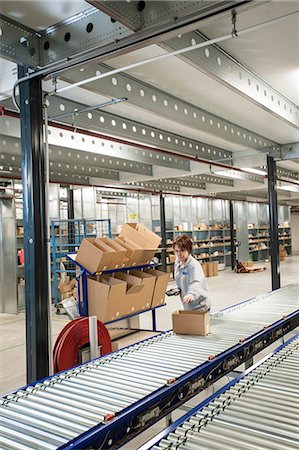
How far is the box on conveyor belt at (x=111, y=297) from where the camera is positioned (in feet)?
16.8

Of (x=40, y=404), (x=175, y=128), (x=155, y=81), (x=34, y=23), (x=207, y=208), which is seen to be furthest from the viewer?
(x=207, y=208)

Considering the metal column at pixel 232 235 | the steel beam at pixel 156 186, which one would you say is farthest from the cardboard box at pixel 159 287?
the metal column at pixel 232 235

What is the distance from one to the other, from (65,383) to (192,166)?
6632 mm

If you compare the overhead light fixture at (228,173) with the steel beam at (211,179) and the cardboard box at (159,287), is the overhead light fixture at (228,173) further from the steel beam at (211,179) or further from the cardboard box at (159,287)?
the cardboard box at (159,287)

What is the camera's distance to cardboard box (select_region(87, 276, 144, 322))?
5.12 m

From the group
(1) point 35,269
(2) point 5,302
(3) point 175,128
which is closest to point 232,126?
(3) point 175,128

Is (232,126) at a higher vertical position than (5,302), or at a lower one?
higher

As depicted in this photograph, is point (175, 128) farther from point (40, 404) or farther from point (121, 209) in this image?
point (121, 209)

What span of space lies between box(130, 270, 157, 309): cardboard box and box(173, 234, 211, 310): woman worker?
4.63ft

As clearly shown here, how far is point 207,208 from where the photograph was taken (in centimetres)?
1736

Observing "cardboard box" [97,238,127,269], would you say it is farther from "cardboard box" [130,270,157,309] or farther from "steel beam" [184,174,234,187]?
"steel beam" [184,174,234,187]

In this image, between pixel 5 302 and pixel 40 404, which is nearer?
pixel 40 404

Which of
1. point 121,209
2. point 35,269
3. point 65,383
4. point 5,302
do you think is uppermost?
point 121,209

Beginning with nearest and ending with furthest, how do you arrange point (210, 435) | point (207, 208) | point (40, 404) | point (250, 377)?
1. point (210, 435)
2. point (40, 404)
3. point (250, 377)
4. point (207, 208)
